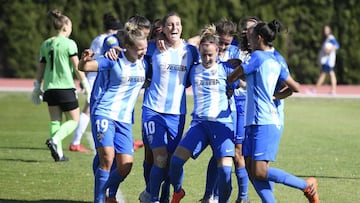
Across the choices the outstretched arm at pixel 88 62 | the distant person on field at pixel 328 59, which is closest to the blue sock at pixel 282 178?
the outstretched arm at pixel 88 62

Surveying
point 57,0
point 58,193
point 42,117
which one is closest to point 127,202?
point 58,193

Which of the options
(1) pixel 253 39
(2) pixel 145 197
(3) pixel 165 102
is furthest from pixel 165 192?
(1) pixel 253 39

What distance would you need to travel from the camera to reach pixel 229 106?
8.84 m

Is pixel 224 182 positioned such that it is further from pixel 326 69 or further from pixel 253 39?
pixel 326 69

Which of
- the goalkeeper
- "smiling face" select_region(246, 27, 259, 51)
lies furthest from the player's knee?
the goalkeeper

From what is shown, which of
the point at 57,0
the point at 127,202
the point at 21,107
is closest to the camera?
the point at 127,202

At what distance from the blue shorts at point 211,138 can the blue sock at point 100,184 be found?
0.81m

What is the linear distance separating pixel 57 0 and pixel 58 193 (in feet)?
60.5

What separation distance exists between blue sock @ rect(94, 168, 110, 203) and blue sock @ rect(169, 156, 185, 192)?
0.63 meters

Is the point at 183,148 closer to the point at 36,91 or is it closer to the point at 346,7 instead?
the point at 36,91

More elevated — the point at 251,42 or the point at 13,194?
the point at 251,42

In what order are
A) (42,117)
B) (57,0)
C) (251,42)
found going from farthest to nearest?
(57,0) → (42,117) → (251,42)

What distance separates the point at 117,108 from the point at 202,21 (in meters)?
19.8

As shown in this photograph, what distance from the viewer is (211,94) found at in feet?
28.6
